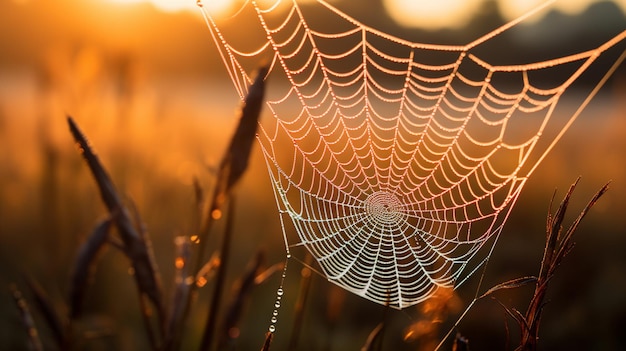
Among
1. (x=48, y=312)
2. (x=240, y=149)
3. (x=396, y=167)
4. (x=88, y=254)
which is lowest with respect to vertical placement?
(x=48, y=312)

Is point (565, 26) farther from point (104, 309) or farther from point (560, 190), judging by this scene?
point (104, 309)

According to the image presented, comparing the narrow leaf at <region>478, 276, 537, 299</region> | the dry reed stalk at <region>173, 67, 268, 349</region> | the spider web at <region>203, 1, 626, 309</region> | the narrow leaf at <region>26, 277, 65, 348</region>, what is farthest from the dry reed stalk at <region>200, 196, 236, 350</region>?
the narrow leaf at <region>478, 276, 537, 299</region>

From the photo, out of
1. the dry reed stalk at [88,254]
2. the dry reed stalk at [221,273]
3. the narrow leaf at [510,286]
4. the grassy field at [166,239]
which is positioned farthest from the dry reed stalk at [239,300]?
the narrow leaf at [510,286]

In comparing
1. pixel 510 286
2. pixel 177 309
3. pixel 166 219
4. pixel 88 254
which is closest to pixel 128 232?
pixel 88 254

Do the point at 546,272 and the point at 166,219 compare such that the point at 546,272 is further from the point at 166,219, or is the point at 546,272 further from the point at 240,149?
the point at 166,219

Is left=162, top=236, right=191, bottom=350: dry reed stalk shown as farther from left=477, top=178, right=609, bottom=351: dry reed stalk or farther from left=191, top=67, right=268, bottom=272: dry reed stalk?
left=477, top=178, right=609, bottom=351: dry reed stalk
